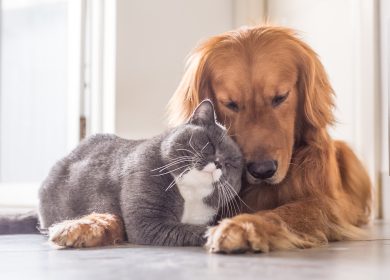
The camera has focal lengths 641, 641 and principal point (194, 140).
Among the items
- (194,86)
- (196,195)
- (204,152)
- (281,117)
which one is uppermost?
(194,86)

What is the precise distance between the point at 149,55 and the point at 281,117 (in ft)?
3.67

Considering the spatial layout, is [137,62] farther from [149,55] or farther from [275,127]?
[275,127]

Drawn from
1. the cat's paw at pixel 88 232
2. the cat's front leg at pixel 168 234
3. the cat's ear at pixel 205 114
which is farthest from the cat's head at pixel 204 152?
the cat's paw at pixel 88 232

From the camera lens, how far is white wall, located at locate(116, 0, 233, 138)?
2.81 meters

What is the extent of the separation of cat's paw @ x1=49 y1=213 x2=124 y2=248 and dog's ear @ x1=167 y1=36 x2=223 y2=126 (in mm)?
460

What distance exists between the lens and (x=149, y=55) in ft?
9.55

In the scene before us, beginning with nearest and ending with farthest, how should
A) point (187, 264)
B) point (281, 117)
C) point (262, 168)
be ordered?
point (187, 264) → point (262, 168) → point (281, 117)

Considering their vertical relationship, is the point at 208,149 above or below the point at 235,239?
above

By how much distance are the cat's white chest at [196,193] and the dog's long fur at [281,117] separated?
155 mm

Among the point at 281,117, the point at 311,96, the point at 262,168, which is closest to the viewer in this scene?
the point at 262,168

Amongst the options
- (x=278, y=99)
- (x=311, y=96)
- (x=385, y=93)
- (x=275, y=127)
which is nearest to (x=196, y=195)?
(x=275, y=127)

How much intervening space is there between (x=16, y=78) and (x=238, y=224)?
235cm

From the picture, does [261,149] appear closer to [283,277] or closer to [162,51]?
[283,277]

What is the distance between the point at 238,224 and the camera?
5.21ft
